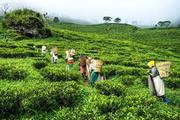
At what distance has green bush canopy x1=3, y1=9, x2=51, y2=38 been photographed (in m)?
72.0

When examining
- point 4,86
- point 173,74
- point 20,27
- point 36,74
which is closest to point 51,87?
point 4,86

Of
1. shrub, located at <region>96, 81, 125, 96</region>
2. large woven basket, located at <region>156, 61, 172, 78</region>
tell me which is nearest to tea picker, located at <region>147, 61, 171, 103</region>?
large woven basket, located at <region>156, 61, 172, 78</region>

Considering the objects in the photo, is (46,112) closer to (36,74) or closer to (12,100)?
(12,100)

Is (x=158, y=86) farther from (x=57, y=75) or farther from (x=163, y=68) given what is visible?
(x=57, y=75)

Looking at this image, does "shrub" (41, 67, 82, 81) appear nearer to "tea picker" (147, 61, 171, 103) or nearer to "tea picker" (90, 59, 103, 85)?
"tea picker" (90, 59, 103, 85)

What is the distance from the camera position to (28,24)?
71.8 m

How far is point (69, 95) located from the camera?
18.4m

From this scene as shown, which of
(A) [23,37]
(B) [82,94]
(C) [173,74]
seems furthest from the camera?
(A) [23,37]

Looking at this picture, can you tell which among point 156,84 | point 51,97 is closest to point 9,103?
point 51,97

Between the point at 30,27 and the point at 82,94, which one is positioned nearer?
the point at 82,94

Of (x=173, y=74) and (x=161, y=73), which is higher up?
(x=161, y=73)

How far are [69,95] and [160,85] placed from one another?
5550 mm

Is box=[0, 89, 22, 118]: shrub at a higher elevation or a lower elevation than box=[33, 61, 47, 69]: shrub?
higher

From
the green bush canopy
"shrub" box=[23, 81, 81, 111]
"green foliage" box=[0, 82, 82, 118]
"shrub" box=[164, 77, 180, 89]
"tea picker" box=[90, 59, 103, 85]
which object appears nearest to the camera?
"green foliage" box=[0, 82, 82, 118]
